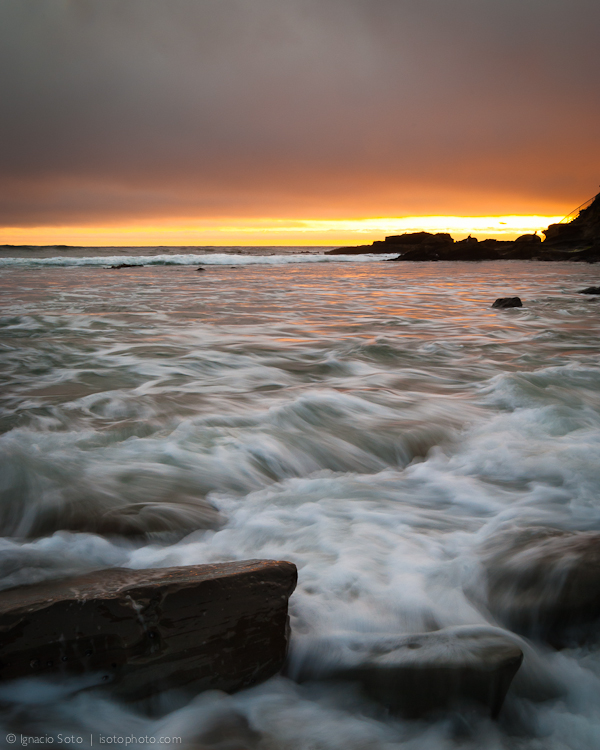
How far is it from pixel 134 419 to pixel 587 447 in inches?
118

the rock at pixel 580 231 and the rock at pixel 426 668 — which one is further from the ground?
the rock at pixel 580 231

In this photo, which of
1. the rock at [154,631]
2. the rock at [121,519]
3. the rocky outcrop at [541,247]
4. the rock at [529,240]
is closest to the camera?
the rock at [154,631]

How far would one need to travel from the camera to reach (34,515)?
89.7 inches

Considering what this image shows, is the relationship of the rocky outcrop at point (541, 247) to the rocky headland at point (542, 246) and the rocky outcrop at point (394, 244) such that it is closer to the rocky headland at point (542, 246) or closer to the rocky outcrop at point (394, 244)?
the rocky headland at point (542, 246)

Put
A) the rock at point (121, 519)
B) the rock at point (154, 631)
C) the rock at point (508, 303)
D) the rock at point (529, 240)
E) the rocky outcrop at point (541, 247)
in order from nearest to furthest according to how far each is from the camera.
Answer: the rock at point (154, 631) < the rock at point (121, 519) < the rock at point (508, 303) < the rocky outcrop at point (541, 247) < the rock at point (529, 240)

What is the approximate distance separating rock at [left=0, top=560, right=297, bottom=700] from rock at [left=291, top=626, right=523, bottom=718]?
0.21 metres

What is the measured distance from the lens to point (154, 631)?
1.29 metres

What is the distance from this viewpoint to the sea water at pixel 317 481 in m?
1.32


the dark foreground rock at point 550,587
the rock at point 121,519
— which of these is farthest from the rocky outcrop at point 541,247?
the rock at point 121,519

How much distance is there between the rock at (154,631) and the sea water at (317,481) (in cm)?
6

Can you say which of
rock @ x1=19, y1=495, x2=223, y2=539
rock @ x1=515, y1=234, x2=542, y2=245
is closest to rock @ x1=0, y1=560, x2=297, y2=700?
rock @ x1=19, y1=495, x2=223, y2=539

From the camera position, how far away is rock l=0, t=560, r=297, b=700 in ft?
4.17

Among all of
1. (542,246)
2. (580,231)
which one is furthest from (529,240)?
(580,231)

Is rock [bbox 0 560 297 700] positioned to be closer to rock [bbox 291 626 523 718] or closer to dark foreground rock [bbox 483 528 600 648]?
rock [bbox 291 626 523 718]
